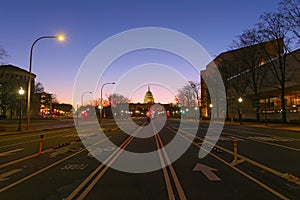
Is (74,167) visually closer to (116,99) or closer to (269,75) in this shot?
(269,75)

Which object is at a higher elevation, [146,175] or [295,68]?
[295,68]

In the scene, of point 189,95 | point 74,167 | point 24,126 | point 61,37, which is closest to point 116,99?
point 189,95

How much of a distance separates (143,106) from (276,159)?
186163mm

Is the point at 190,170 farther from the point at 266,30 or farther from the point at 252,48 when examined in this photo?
the point at 252,48

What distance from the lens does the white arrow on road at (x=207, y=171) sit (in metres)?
7.86

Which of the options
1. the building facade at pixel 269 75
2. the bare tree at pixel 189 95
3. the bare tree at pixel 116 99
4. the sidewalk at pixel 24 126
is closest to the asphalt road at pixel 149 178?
the sidewalk at pixel 24 126

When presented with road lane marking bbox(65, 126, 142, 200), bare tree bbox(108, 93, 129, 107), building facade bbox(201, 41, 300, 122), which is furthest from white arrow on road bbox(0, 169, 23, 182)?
bare tree bbox(108, 93, 129, 107)

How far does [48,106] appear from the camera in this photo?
438ft

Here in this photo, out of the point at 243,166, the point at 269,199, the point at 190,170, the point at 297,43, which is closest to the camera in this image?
the point at 269,199

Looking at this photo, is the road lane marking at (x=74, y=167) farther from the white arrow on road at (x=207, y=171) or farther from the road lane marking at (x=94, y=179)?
the white arrow on road at (x=207, y=171)

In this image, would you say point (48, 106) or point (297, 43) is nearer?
point (297, 43)

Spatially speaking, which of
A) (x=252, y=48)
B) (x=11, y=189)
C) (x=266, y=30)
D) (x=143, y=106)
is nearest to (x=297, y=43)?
(x=266, y=30)

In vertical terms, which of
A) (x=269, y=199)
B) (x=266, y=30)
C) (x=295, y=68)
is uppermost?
(x=266, y=30)

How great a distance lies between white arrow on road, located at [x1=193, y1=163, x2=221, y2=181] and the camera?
7863 millimetres
